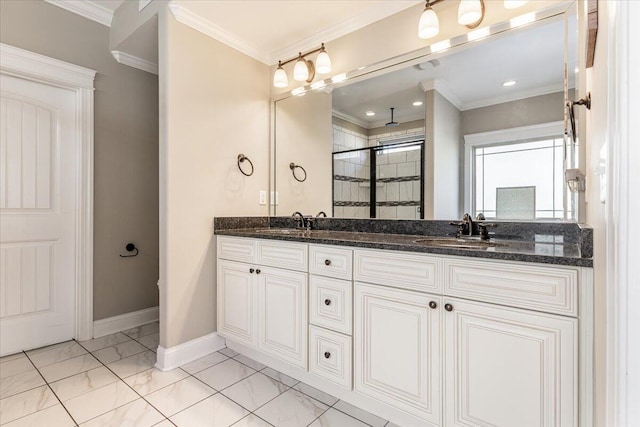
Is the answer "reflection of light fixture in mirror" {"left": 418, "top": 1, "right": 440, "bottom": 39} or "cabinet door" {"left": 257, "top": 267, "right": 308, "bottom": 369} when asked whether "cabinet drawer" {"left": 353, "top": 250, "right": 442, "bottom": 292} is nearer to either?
"cabinet door" {"left": 257, "top": 267, "right": 308, "bottom": 369}

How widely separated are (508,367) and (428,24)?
5.64 feet

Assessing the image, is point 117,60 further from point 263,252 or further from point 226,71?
point 263,252

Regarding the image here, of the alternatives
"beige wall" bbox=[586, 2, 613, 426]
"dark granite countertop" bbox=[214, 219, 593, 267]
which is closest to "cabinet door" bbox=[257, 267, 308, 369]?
"dark granite countertop" bbox=[214, 219, 593, 267]

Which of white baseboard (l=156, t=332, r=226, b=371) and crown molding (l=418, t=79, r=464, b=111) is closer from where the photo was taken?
crown molding (l=418, t=79, r=464, b=111)

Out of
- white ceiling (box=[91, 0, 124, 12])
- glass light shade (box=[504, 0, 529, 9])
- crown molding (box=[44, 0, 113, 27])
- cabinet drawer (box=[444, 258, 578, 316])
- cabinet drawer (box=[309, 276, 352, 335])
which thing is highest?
white ceiling (box=[91, 0, 124, 12])

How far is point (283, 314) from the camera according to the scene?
1864 mm

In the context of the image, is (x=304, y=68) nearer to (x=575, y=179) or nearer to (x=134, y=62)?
(x=134, y=62)

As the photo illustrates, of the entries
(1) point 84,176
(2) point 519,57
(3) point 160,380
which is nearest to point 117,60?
(1) point 84,176

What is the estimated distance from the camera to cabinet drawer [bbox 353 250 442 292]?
132cm

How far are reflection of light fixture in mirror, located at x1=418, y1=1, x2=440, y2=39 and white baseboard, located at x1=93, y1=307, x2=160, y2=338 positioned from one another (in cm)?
309

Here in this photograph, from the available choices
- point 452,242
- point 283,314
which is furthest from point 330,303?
point 452,242

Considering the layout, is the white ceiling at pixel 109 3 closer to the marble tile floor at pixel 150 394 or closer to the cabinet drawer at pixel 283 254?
the cabinet drawer at pixel 283 254

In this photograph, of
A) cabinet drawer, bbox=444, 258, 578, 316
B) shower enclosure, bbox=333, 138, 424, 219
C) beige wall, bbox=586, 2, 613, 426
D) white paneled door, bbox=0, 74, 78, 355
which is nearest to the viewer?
beige wall, bbox=586, 2, 613, 426

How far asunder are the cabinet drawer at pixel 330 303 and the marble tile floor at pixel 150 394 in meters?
0.43
